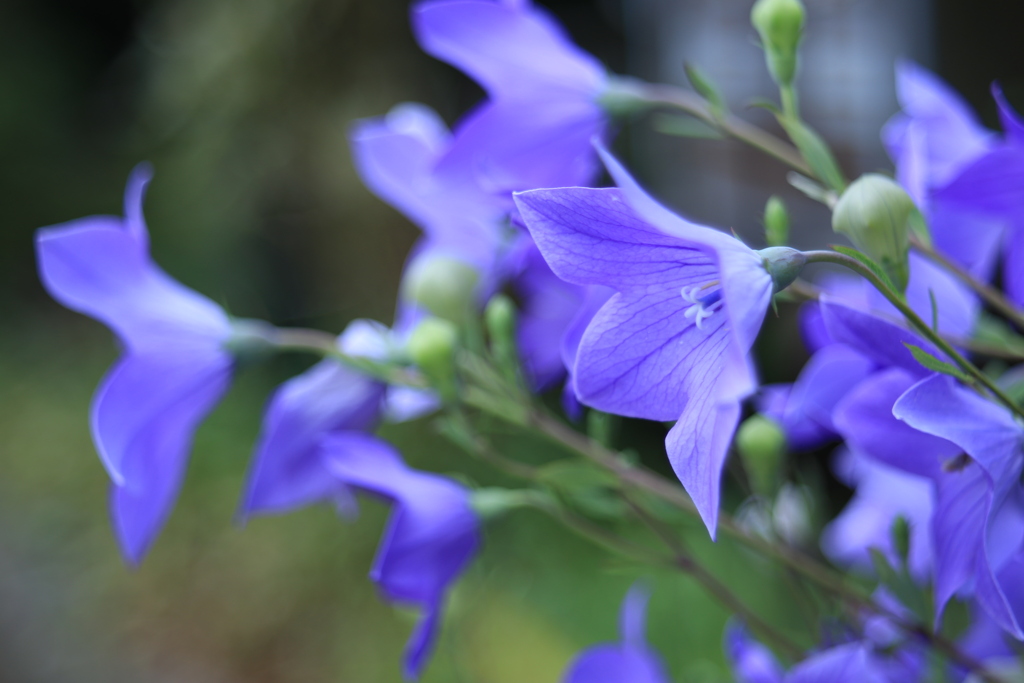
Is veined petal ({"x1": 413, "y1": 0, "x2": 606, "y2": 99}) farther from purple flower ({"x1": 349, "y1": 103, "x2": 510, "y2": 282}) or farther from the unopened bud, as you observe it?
the unopened bud

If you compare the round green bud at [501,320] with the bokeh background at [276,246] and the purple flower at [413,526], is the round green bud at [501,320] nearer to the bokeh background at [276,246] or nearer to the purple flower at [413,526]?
the purple flower at [413,526]

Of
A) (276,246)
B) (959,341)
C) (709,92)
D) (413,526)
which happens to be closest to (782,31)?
(709,92)

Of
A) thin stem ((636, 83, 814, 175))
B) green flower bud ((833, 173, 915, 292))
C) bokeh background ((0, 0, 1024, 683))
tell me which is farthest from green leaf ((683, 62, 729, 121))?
bokeh background ((0, 0, 1024, 683))

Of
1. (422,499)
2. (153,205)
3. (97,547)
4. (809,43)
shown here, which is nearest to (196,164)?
(153,205)

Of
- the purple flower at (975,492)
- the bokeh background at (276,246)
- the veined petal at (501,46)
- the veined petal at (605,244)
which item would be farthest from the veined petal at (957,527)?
the bokeh background at (276,246)

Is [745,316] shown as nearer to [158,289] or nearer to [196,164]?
[158,289]

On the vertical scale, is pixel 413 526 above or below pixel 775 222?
below

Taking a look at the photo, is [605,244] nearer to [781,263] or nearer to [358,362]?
[781,263]
